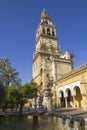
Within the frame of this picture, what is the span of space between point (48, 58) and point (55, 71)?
7.24m

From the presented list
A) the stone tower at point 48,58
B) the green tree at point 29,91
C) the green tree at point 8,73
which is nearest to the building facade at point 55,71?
the stone tower at point 48,58

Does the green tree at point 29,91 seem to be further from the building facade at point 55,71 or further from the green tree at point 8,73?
the green tree at point 8,73

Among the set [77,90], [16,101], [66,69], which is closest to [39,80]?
[66,69]

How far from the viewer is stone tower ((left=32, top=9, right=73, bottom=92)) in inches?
1582

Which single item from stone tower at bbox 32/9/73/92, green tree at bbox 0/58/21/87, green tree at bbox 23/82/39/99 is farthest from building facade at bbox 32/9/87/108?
green tree at bbox 0/58/21/87

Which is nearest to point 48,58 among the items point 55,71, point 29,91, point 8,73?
point 55,71

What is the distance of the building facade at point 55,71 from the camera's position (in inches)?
1177

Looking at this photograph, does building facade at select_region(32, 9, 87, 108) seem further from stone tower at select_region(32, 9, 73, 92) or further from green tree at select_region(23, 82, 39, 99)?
green tree at select_region(23, 82, 39, 99)

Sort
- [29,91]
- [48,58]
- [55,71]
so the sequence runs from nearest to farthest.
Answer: [29,91], [55,71], [48,58]

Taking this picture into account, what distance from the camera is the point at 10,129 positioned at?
11969 mm

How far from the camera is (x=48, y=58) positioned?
150 ft

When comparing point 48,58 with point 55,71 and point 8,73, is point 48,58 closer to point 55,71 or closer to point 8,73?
point 55,71

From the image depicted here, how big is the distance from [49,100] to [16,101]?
18.3ft

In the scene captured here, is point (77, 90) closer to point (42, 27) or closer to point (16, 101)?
point (16, 101)
